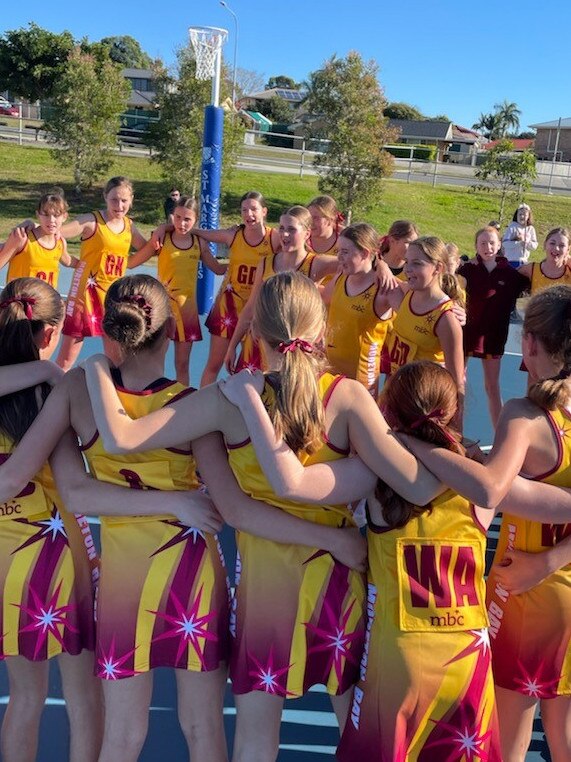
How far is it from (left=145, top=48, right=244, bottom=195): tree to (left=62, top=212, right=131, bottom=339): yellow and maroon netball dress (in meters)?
12.4

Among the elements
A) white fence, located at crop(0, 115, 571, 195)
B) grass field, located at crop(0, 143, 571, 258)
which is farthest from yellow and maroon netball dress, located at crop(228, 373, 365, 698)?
white fence, located at crop(0, 115, 571, 195)

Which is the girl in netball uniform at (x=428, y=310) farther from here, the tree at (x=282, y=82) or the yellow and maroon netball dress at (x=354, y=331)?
the tree at (x=282, y=82)

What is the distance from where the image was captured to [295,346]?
2049 mm

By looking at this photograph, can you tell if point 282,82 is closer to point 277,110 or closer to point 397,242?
point 277,110

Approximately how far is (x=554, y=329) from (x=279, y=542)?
1063 millimetres

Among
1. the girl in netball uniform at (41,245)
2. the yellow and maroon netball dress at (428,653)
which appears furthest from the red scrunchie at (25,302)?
the girl in netball uniform at (41,245)

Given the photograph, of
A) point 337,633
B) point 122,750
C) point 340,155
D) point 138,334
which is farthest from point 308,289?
point 340,155

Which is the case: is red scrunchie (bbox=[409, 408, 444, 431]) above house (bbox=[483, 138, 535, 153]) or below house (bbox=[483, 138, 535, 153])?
below

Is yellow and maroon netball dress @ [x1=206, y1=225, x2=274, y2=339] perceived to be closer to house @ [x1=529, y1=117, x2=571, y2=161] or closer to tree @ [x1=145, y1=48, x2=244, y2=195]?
tree @ [x1=145, y1=48, x2=244, y2=195]

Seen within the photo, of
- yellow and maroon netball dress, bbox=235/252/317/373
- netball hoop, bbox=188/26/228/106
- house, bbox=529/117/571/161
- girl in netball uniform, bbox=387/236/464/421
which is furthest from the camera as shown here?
house, bbox=529/117/571/161

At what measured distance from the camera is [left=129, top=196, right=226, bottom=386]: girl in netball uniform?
6938mm

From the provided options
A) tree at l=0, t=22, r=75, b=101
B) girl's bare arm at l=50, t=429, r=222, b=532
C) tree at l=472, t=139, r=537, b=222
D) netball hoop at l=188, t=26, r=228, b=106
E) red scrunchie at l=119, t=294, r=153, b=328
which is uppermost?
tree at l=0, t=22, r=75, b=101

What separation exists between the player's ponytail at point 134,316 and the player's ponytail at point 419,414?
0.73 metres

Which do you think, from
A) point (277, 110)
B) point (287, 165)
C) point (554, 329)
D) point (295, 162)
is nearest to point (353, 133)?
point (287, 165)
